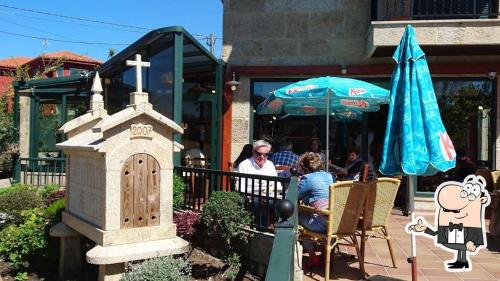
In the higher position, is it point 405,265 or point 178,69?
point 178,69

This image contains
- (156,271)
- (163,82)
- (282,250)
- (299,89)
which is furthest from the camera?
(163,82)

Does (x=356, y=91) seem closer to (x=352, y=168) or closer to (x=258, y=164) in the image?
(x=258, y=164)

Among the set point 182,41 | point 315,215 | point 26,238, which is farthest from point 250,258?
point 182,41

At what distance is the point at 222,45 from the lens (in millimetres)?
9609

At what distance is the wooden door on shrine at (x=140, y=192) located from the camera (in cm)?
446

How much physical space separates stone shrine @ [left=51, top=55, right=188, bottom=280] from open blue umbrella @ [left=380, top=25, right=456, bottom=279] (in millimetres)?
2167

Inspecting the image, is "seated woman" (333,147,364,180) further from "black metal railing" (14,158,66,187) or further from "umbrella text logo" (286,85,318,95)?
"black metal railing" (14,158,66,187)

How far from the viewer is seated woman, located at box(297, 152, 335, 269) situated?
4.67 metres

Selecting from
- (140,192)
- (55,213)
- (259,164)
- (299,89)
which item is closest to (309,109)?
(299,89)

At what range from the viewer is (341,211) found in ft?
14.7

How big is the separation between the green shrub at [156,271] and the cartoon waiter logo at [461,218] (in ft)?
7.50

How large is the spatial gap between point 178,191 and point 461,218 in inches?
143

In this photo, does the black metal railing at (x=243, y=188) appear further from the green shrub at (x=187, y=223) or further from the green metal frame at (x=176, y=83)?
the green metal frame at (x=176, y=83)

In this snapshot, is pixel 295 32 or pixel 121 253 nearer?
pixel 121 253
